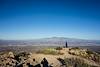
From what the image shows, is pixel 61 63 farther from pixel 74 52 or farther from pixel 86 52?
pixel 86 52

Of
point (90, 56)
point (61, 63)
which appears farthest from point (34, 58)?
point (90, 56)

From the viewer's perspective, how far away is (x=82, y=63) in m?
27.1

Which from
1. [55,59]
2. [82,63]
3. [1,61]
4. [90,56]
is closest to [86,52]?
[90,56]

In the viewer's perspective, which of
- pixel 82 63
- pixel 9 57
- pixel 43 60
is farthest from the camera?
pixel 9 57

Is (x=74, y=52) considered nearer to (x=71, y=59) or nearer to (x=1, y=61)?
(x=71, y=59)

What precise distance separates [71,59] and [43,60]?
5.38m

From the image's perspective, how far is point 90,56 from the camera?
32156mm

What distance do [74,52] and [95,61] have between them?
4.46 meters

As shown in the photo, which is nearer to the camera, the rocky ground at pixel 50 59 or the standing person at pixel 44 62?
the standing person at pixel 44 62

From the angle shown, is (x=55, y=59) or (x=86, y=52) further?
(x=86, y=52)

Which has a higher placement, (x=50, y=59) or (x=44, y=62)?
(x=50, y=59)

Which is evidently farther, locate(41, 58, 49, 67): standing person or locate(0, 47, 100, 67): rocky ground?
locate(0, 47, 100, 67): rocky ground

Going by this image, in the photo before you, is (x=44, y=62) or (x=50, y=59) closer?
(x=44, y=62)

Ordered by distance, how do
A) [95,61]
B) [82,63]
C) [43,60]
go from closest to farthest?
[43,60] < [82,63] < [95,61]
